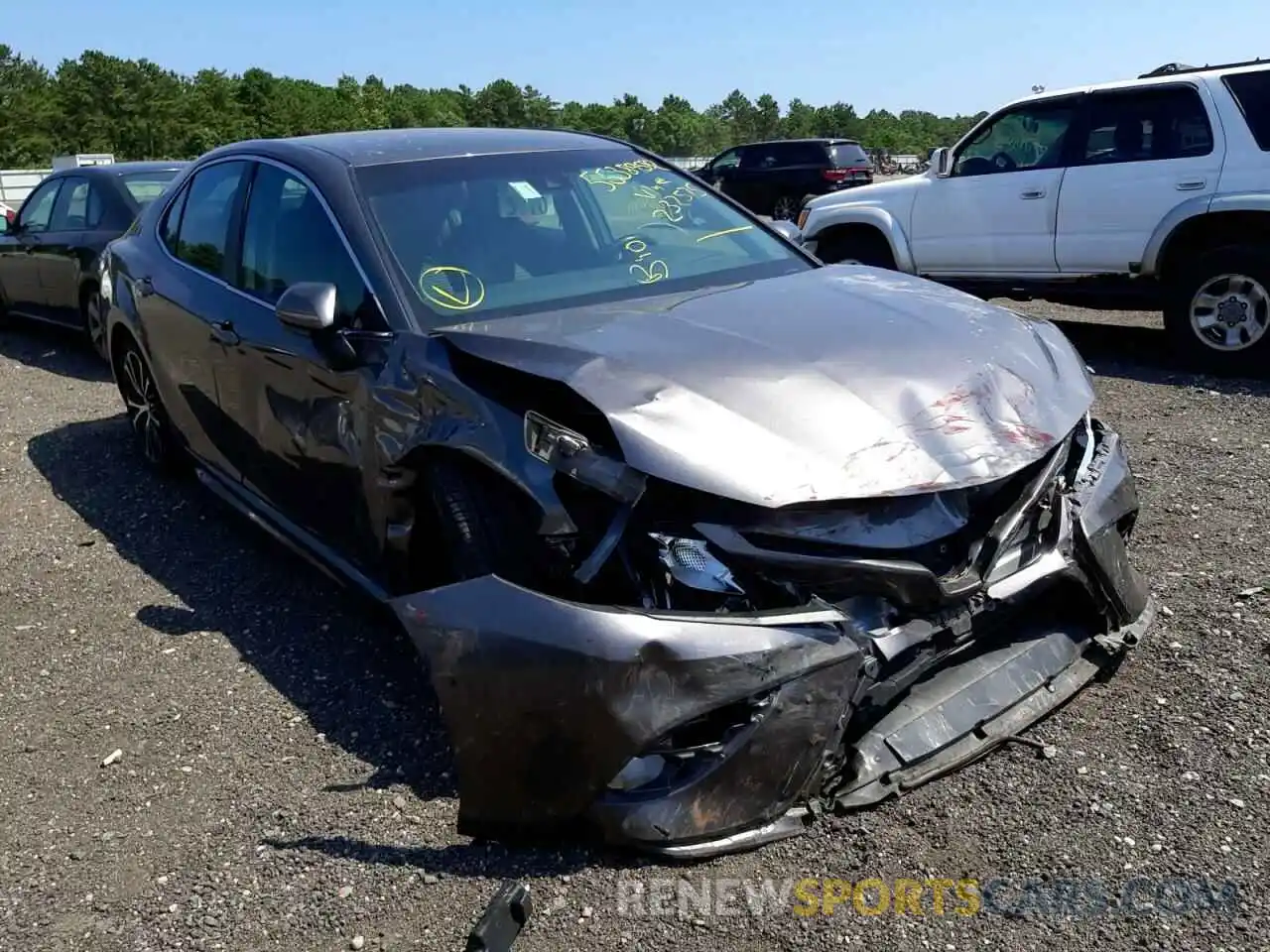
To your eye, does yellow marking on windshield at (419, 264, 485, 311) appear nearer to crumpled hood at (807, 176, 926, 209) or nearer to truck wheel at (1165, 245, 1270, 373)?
truck wheel at (1165, 245, 1270, 373)

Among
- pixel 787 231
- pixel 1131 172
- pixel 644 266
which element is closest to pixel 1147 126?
pixel 1131 172

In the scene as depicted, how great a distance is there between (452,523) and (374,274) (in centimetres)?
92

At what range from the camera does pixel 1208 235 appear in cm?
752

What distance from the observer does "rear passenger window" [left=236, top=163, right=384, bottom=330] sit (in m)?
3.62

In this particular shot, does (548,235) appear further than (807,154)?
No

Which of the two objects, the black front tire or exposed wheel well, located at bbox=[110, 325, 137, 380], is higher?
exposed wheel well, located at bbox=[110, 325, 137, 380]

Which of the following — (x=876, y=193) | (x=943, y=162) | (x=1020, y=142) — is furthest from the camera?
(x=876, y=193)

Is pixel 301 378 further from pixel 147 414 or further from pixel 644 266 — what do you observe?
pixel 147 414

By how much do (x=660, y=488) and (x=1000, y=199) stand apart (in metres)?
6.78

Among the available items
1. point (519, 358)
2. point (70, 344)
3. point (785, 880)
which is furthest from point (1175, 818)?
point (70, 344)

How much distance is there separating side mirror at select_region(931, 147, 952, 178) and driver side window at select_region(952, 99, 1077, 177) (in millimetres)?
51

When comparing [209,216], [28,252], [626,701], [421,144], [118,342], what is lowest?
[626,701]

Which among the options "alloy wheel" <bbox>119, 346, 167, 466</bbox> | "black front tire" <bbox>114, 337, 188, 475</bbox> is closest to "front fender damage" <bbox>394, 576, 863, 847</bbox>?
"black front tire" <bbox>114, 337, 188, 475</bbox>

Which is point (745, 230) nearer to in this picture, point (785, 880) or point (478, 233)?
point (478, 233)
